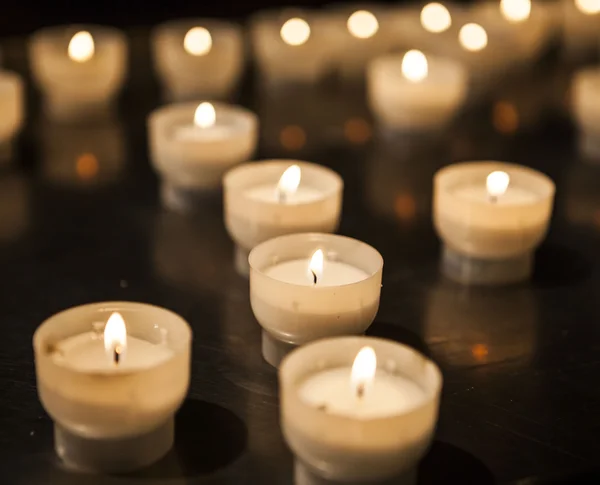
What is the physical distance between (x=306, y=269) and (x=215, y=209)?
15.0 inches

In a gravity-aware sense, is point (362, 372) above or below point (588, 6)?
below

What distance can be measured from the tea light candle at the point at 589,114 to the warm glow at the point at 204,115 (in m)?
0.64

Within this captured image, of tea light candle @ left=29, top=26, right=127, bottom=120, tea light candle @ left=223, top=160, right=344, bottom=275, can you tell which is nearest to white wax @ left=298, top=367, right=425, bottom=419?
tea light candle @ left=223, top=160, right=344, bottom=275

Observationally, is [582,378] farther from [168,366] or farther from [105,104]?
[105,104]

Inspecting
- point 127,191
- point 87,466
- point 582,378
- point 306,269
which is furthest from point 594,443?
point 127,191

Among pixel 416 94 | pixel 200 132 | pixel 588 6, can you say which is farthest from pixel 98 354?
pixel 588 6

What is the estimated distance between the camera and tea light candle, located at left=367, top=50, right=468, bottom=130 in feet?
6.08

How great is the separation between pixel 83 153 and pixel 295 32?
56 cm

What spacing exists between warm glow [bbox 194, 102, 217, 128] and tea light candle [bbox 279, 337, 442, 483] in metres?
0.73

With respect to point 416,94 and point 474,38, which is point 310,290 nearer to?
point 416,94

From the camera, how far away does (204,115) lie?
1.71 metres

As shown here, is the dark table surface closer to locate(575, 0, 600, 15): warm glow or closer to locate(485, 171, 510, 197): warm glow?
locate(485, 171, 510, 197): warm glow

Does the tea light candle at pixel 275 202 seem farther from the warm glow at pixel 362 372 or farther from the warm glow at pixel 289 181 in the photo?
the warm glow at pixel 362 372

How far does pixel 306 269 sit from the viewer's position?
1.29 m
